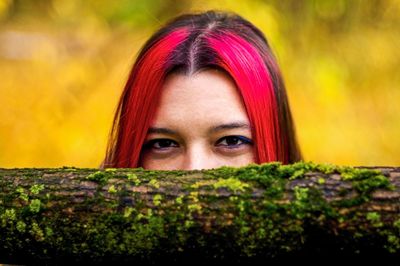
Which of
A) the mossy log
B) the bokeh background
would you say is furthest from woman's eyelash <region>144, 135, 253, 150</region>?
the bokeh background

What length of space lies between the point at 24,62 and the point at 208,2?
886 millimetres

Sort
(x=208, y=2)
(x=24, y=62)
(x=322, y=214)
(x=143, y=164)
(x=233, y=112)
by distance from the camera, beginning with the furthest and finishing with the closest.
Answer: (x=24, y=62) < (x=208, y=2) < (x=143, y=164) < (x=233, y=112) < (x=322, y=214)

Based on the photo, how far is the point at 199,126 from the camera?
59.8 inches

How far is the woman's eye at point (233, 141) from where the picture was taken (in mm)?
1549

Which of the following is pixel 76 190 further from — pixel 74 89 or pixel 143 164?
pixel 74 89

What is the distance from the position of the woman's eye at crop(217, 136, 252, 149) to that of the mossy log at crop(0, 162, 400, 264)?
2.17ft

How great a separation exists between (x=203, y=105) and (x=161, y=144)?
0.14 metres

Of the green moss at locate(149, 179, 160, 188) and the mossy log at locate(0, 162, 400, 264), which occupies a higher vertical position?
the green moss at locate(149, 179, 160, 188)

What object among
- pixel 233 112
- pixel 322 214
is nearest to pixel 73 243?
pixel 322 214

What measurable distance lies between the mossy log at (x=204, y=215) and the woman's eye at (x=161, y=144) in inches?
26.1

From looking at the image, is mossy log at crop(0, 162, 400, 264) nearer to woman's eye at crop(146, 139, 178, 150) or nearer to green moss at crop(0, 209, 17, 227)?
green moss at crop(0, 209, 17, 227)

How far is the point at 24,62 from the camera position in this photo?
3.13 m

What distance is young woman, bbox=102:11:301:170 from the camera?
1526mm

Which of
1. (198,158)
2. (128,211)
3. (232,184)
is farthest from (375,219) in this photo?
(198,158)
